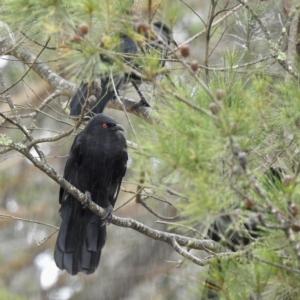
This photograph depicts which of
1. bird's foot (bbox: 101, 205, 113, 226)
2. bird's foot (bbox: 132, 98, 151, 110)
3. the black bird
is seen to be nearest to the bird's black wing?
the black bird

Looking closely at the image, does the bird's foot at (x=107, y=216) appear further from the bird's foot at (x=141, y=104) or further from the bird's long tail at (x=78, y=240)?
the bird's foot at (x=141, y=104)

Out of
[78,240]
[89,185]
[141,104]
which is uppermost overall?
[141,104]

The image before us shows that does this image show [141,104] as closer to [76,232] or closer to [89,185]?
[89,185]

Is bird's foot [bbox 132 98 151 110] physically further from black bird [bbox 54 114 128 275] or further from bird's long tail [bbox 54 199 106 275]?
bird's long tail [bbox 54 199 106 275]

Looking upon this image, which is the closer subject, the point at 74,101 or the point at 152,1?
the point at 152,1

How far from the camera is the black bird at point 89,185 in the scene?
5039 millimetres

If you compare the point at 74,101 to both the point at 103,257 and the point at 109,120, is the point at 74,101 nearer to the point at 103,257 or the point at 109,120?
the point at 109,120

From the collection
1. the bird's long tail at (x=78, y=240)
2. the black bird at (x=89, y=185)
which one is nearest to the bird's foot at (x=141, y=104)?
the black bird at (x=89, y=185)

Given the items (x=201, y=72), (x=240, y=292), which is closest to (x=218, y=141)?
(x=240, y=292)

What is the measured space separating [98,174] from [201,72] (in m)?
1.44

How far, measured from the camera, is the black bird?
5.04m

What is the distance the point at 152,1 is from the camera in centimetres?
324

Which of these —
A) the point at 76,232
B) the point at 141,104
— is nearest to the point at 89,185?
the point at 76,232

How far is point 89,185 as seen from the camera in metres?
5.13
